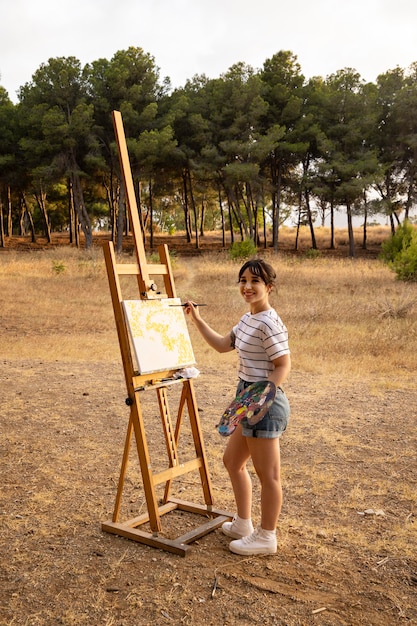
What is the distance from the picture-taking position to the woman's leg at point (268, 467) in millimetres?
3096

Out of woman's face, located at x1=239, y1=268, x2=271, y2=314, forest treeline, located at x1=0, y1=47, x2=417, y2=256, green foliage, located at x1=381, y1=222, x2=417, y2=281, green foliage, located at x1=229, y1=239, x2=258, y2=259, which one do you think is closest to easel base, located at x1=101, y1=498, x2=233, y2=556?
woman's face, located at x1=239, y1=268, x2=271, y2=314

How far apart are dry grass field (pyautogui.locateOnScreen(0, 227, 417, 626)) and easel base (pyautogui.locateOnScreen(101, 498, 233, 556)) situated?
0.05 meters

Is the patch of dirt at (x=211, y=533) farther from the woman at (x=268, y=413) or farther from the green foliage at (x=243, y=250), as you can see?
the green foliage at (x=243, y=250)

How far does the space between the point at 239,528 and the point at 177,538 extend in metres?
0.37

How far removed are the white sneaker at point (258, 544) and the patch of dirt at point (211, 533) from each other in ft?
0.15

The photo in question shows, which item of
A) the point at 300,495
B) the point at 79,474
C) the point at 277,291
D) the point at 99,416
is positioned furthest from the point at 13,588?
the point at 277,291

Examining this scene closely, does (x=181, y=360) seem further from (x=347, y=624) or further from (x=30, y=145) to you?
(x=30, y=145)

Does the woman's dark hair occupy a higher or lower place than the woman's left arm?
higher

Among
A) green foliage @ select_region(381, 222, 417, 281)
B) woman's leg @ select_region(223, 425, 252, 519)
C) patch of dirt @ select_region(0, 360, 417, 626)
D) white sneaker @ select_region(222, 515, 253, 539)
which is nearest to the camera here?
patch of dirt @ select_region(0, 360, 417, 626)

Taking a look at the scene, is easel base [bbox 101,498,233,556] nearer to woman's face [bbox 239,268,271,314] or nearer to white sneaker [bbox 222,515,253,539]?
white sneaker [bbox 222,515,253,539]

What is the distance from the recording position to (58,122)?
96.5 feet

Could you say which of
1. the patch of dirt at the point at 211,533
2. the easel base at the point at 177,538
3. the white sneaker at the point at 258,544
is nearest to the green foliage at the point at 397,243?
the patch of dirt at the point at 211,533

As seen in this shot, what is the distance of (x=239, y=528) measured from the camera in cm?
349

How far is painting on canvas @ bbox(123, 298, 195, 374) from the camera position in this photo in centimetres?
336
